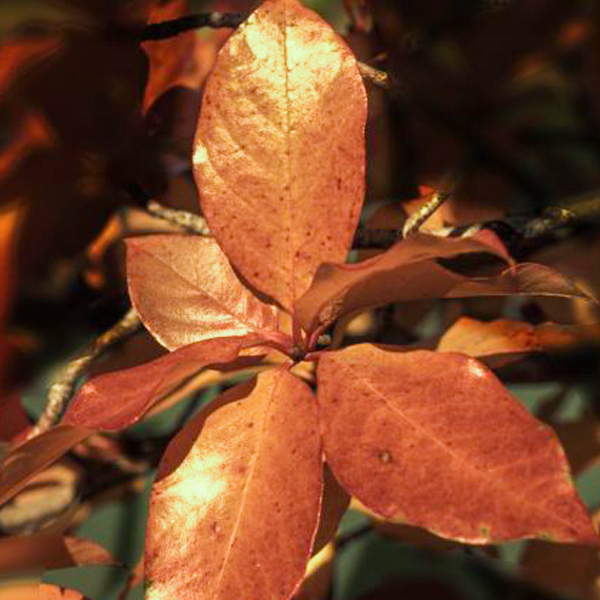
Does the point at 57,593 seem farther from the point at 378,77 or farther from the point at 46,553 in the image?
the point at 378,77

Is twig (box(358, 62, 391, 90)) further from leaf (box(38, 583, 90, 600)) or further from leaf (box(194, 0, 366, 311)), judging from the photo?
leaf (box(38, 583, 90, 600))

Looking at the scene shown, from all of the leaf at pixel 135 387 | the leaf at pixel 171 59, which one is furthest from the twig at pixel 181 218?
the leaf at pixel 135 387

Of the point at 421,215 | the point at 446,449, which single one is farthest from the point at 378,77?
the point at 446,449

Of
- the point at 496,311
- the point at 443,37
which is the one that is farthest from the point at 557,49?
the point at 496,311

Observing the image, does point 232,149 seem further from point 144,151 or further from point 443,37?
point 443,37

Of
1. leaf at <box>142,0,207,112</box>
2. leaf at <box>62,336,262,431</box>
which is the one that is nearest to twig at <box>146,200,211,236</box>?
leaf at <box>142,0,207,112</box>
